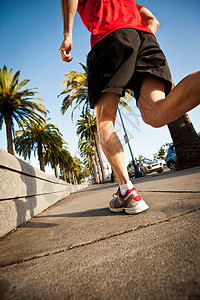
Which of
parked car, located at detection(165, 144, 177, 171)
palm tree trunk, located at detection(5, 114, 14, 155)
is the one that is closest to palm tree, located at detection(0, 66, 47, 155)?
palm tree trunk, located at detection(5, 114, 14, 155)

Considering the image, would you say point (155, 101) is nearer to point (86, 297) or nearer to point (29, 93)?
point (86, 297)

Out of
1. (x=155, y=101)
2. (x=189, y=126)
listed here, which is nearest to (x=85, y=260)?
(x=155, y=101)

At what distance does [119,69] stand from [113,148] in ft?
2.08


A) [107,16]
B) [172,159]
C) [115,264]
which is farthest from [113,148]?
[172,159]

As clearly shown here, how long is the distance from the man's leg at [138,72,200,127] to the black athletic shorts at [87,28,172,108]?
0.10 metres

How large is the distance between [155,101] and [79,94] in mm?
14713

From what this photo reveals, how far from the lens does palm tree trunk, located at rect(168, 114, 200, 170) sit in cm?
543

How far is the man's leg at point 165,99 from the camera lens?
101 cm

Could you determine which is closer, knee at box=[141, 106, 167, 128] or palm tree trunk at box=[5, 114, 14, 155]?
knee at box=[141, 106, 167, 128]

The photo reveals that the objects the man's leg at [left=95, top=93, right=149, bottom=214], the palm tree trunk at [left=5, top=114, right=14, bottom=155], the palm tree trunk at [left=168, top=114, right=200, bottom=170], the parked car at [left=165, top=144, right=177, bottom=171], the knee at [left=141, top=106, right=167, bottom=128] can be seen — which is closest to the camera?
the knee at [left=141, top=106, right=167, bottom=128]

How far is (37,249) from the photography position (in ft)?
3.00

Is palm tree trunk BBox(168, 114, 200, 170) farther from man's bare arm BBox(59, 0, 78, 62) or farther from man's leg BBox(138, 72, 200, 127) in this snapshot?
man's bare arm BBox(59, 0, 78, 62)

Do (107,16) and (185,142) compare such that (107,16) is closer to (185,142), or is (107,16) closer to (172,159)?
(185,142)

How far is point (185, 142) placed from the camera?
18.2 feet
